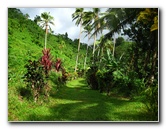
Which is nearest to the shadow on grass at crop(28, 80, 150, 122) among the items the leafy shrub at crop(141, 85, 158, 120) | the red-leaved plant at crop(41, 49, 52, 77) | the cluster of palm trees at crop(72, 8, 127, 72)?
the leafy shrub at crop(141, 85, 158, 120)

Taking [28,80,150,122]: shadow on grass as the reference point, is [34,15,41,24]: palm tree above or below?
above

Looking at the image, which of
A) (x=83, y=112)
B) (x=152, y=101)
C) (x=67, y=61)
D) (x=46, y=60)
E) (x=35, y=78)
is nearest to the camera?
(x=152, y=101)

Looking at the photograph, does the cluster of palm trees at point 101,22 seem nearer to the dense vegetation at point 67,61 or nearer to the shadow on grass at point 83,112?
the dense vegetation at point 67,61

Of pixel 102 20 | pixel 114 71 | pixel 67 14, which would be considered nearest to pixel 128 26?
pixel 102 20

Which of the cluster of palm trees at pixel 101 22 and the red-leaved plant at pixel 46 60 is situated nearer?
the cluster of palm trees at pixel 101 22

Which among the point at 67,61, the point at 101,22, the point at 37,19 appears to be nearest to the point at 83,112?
the point at 67,61

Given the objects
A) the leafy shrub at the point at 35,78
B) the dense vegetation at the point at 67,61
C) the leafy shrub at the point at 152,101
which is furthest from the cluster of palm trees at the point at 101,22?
the leafy shrub at the point at 152,101

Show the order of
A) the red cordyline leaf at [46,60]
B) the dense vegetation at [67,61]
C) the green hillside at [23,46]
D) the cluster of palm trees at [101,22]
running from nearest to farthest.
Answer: the dense vegetation at [67,61] → the green hillside at [23,46] → the cluster of palm trees at [101,22] → the red cordyline leaf at [46,60]

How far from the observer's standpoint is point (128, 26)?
6.51 m

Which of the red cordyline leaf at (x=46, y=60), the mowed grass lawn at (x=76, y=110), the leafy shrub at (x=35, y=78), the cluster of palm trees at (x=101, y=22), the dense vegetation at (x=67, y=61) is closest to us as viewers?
the mowed grass lawn at (x=76, y=110)

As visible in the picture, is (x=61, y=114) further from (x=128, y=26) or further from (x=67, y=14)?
(x=128, y=26)

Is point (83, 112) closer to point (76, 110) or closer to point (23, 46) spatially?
point (76, 110)

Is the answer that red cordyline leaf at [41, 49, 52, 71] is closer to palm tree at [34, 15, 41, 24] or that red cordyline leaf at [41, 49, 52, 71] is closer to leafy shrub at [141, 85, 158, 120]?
palm tree at [34, 15, 41, 24]
